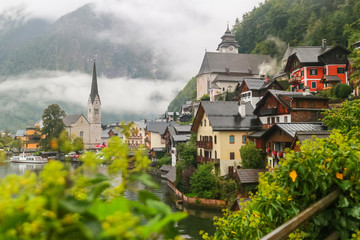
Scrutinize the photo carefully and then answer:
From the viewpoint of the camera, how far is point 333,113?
34.0 ft

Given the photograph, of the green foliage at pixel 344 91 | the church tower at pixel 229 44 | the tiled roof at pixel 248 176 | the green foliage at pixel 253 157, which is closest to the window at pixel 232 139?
the green foliage at pixel 253 157

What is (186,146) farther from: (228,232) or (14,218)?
(14,218)

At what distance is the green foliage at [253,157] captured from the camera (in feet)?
90.6

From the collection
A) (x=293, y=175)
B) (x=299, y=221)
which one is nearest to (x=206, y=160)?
(x=293, y=175)

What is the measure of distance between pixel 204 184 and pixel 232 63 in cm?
5504

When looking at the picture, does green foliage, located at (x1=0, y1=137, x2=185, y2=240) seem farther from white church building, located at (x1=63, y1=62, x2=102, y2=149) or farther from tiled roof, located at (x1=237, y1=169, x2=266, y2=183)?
white church building, located at (x1=63, y1=62, x2=102, y2=149)

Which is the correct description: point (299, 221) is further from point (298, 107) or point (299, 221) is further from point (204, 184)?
point (204, 184)

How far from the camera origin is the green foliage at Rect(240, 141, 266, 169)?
27.6 m

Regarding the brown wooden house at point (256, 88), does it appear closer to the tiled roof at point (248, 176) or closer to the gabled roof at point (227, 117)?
the gabled roof at point (227, 117)

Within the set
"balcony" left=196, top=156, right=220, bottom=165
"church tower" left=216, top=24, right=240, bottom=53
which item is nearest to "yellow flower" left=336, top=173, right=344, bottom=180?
"balcony" left=196, top=156, right=220, bottom=165

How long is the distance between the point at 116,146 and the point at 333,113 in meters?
10.8

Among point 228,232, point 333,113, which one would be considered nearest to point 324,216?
point 228,232

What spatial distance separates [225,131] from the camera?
32.2 meters

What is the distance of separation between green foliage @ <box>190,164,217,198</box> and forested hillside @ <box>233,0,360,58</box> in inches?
1311
